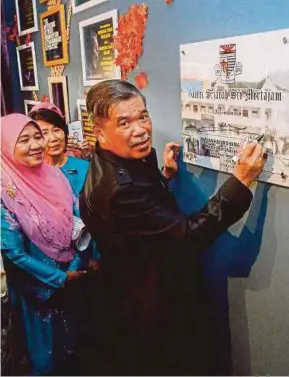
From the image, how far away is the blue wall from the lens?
99cm

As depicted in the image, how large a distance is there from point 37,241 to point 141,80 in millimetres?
499

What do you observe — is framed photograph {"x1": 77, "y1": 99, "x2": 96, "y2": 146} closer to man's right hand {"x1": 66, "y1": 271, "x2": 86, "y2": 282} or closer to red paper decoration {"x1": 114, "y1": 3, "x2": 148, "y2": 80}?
red paper decoration {"x1": 114, "y1": 3, "x2": 148, "y2": 80}

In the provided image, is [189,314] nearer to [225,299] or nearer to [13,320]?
[225,299]

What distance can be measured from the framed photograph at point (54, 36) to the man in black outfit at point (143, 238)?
0.24 metres

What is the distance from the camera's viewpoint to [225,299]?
3.88 feet

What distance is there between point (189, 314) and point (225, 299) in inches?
4.0

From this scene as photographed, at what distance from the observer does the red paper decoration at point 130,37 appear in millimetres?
1118

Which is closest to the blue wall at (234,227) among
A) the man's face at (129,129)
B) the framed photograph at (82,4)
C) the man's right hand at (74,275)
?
the framed photograph at (82,4)

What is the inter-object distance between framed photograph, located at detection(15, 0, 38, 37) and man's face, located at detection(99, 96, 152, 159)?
42cm

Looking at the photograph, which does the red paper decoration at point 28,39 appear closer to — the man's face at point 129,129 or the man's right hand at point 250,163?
the man's face at point 129,129

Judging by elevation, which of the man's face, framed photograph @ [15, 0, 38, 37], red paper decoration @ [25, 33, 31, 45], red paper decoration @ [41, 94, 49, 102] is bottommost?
the man's face

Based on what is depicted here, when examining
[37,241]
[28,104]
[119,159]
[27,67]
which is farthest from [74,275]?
[27,67]

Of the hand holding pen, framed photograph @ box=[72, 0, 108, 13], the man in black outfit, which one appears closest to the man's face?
the man in black outfit

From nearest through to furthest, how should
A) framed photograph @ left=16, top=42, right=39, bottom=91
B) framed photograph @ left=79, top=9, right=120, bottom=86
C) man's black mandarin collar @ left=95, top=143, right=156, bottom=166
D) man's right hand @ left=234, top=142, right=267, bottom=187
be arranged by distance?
1. man's right hand @ left=234, top=142, right=267, bottom=187
2. man's black mandarin collar @ left=95, top=143, right=156, bottom=166
3. framed photograph @ left=79, top=9, right=120, bottom=86
4. framed photograph @ left=16, top=42, right=39, bottom=91
